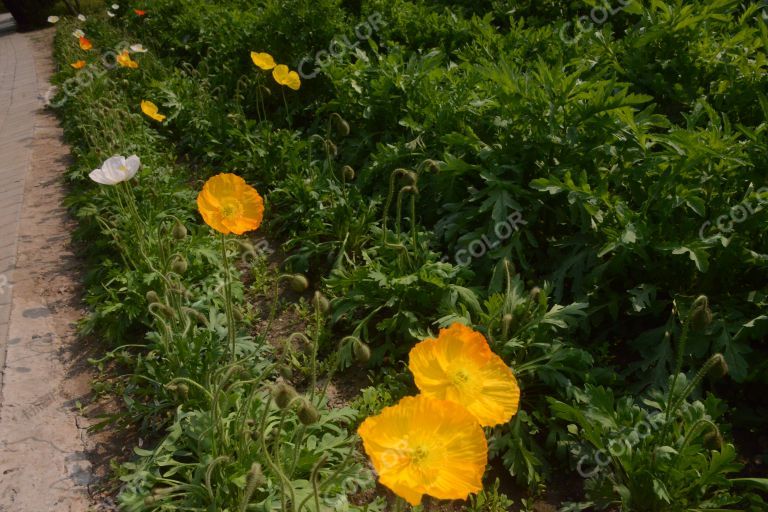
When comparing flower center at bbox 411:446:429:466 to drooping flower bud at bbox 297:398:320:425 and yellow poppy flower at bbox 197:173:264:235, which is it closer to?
drooping flower bud at bbox 297:398:320:425

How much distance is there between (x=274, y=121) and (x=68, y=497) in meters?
3.48

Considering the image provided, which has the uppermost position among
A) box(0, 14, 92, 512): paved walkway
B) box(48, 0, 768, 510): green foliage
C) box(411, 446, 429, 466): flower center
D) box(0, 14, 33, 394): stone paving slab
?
box(411, 446, 429, 466): flower center

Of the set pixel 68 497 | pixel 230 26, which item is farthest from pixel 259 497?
pixel 230 26

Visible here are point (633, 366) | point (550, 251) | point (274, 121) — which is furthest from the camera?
point (274, 121)

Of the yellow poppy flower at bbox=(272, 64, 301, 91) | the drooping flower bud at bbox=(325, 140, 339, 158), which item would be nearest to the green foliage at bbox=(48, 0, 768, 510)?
the drooping flower bud at bbox=(325, 140, 339, 158)

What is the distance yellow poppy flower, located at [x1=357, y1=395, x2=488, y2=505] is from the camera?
4.01ft

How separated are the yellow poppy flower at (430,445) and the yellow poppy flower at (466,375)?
0.12m

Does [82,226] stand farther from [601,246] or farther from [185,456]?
[601,246]

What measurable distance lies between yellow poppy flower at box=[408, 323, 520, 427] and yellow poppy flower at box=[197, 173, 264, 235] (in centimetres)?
100

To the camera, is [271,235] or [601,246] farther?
[271,235]

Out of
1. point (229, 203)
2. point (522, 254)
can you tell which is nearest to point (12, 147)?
point (229, 203)

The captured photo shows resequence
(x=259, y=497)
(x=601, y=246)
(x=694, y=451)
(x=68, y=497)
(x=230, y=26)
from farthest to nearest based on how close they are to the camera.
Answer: (x=230, y=26), (x=601, y=246), (x=68, y=497), (x=259, y=497), (x=694, y=451)

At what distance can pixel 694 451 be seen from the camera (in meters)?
1.89

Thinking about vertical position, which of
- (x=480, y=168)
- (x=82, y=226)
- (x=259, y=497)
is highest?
(x=480, y=168)
